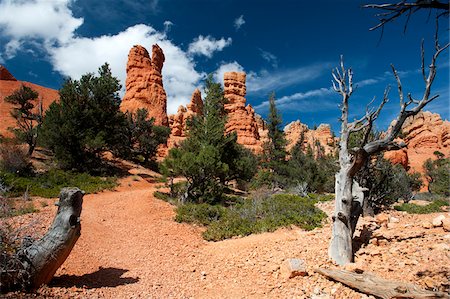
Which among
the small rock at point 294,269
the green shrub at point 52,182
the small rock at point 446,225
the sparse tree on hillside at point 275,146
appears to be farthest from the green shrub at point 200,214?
the sparse tree on hillside at point 275,146

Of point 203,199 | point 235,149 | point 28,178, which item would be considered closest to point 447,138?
point 235,149

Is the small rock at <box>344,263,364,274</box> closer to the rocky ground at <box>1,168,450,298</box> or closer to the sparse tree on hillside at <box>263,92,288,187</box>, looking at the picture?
the rocky ground at <box>1,168,450,298</box>

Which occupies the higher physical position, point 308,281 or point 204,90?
point 204,90

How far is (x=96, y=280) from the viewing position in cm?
579

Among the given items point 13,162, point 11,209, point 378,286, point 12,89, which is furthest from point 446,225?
point 12,89

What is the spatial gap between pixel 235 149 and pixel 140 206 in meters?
10.1

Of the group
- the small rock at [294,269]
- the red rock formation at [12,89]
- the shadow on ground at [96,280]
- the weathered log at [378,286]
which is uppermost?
the red rock formation at [12,89]

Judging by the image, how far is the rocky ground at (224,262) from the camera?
212 inches

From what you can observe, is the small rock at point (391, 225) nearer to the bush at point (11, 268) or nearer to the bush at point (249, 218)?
the bush at point (249, 218)

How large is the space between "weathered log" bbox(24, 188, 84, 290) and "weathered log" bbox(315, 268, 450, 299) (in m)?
5.02

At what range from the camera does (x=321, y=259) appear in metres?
6.64

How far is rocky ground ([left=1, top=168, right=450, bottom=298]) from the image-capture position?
539 centimetres

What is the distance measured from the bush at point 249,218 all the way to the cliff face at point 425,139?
47846mm

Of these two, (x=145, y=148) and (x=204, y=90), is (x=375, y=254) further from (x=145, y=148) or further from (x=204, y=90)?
(x=145, y=148)
